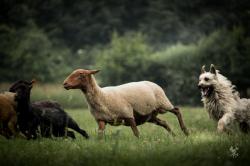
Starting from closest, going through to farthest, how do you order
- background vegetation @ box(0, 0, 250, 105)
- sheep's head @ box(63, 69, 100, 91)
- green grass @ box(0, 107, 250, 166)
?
green grass @ box(0, 107, 250, 166), sheep's head @ box(63, 69, 100, 91), background vegetation @ box(0, 0, 250, 105)

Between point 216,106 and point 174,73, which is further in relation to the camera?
point 174,73

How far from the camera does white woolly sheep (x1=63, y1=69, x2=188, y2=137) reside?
1385 centimetres

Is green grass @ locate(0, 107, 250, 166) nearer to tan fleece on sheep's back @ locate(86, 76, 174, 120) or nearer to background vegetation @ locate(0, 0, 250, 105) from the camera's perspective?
tan fleece on sheep's back @ locate(86, 76, 174, 120)

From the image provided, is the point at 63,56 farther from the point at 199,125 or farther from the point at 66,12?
the point at 199,125

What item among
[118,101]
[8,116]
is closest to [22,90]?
[8,116]

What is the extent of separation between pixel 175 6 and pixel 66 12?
10973 millimetres

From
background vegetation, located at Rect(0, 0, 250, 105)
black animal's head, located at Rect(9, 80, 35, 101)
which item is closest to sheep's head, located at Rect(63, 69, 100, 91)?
black animal's head, located at Rect(9, 80, 35, 101)

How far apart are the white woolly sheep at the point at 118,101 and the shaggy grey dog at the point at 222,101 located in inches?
37.2

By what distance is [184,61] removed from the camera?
37.2 meters

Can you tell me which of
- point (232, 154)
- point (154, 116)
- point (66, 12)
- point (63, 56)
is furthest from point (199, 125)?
point (66, 12)

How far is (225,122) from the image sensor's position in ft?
46.4

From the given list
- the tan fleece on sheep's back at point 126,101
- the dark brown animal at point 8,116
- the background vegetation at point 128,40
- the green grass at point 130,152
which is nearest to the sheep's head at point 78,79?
the tan fleece on sheep's back at point 126,101

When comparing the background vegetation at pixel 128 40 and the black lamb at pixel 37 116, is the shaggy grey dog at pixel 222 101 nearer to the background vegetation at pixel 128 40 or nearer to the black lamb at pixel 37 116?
the black lamb at pixel 37 116

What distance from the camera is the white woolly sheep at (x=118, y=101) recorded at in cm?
1385
